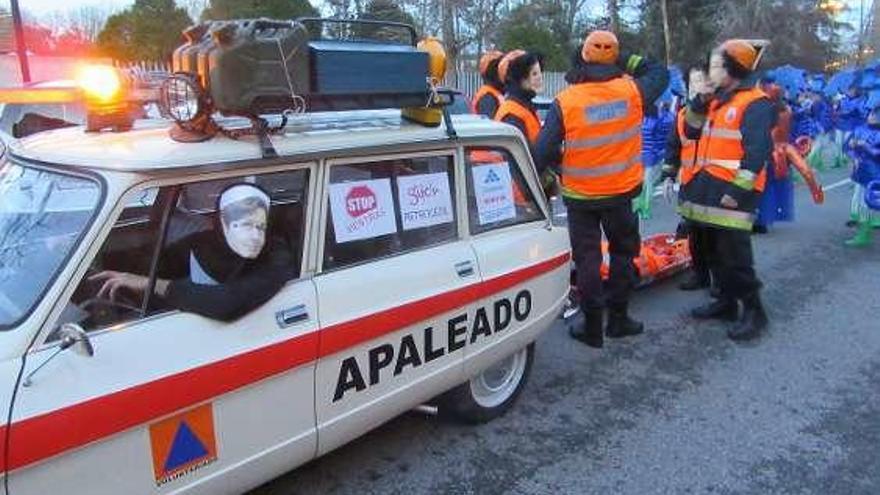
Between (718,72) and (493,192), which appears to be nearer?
(493,192)

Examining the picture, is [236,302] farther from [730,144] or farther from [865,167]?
[865,167]

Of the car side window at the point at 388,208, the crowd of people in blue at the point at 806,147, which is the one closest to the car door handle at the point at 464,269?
the car side window at the point at 388,208

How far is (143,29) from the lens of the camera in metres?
22.0

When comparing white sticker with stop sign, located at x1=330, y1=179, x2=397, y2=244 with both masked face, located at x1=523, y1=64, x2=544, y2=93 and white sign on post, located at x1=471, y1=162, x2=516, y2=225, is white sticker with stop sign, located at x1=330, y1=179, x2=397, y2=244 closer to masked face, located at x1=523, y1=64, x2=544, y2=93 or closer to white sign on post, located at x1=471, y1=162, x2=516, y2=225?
white sign on post, located at x1=471, y1=162, x2=516, y2=225

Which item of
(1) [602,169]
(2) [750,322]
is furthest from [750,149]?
(2) [750,322]

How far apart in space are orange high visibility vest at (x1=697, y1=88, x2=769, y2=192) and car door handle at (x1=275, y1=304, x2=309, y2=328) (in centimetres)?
356

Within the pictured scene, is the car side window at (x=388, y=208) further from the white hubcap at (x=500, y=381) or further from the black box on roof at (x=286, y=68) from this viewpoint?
the white hubcap at (x=500, y=381)

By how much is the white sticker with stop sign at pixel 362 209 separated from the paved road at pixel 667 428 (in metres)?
1.15

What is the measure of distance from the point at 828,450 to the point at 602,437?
42.3 inches

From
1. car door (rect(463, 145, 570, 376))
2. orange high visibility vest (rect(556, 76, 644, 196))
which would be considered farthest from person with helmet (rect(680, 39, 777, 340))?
car door (rect(463, 145, 570, 376))

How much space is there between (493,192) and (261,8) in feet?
61.5

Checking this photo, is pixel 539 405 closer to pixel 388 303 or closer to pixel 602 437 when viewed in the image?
pixel 602 437

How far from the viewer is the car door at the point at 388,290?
303 cm

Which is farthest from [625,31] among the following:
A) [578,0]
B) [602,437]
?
[602,437]
